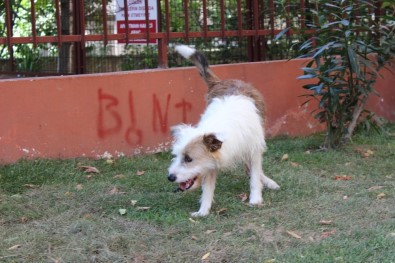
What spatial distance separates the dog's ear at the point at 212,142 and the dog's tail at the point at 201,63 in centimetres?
177

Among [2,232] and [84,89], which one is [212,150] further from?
[84,89]

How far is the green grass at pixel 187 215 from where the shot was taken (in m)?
4.27

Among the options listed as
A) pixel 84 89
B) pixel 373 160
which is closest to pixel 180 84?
pixel 84 89

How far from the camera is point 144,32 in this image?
7.77 meters

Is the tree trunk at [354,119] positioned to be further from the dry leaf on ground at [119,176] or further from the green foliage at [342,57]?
the dry leaf on ground at [119,176]

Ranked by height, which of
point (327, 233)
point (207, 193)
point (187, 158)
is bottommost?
point (327, 233)

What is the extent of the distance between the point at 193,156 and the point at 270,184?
141 cm

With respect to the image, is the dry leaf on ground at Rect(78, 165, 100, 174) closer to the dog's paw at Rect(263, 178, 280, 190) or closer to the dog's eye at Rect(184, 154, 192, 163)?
the dog's paw at Rect(263, 178, 280, 190)

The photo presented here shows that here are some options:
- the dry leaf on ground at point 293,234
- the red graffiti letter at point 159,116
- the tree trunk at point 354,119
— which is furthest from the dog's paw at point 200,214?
the tree trunk at point 354,119

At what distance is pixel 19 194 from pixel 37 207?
488 millimetres

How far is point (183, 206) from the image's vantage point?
5.41 m

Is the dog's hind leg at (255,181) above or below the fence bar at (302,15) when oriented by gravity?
below

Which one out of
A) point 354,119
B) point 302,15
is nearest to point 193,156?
point 354,119

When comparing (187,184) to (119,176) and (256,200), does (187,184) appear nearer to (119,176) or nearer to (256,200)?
(256,200)
